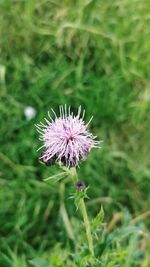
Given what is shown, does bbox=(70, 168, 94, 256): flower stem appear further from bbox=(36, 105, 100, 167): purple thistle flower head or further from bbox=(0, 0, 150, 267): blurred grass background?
bbox=(0, 0, 150, 267): blurred grass background

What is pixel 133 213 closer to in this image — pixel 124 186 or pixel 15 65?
pixel 124 186

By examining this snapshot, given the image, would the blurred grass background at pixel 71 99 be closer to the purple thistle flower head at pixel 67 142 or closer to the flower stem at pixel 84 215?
the flower stem at pixel 84 215

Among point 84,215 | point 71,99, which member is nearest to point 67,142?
point 84,215

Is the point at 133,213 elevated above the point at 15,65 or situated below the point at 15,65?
below

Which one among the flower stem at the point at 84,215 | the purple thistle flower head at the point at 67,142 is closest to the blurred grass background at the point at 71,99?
the flower stem at the point at 84,215

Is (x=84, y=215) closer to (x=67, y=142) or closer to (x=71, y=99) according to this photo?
(x=67, y=142)

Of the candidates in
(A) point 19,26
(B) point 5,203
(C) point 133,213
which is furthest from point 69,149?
(A) point 19,26

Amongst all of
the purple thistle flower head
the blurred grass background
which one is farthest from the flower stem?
the blurred grass background
